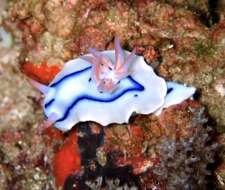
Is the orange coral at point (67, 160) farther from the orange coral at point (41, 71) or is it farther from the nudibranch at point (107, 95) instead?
the orange coral at point (41, 71)

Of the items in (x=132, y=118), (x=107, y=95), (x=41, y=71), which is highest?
(x=107, y=95)

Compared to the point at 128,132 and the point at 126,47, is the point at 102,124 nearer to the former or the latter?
the point at 128,132

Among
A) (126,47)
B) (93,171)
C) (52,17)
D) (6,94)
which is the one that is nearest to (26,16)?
(52,17)

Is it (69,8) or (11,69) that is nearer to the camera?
(69,8)

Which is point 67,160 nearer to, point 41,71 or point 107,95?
point 107,95

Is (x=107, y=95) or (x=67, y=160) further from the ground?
(x=107, y=95)

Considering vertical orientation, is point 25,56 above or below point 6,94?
above

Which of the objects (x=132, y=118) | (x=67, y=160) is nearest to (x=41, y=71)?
(x=67, y=160)
